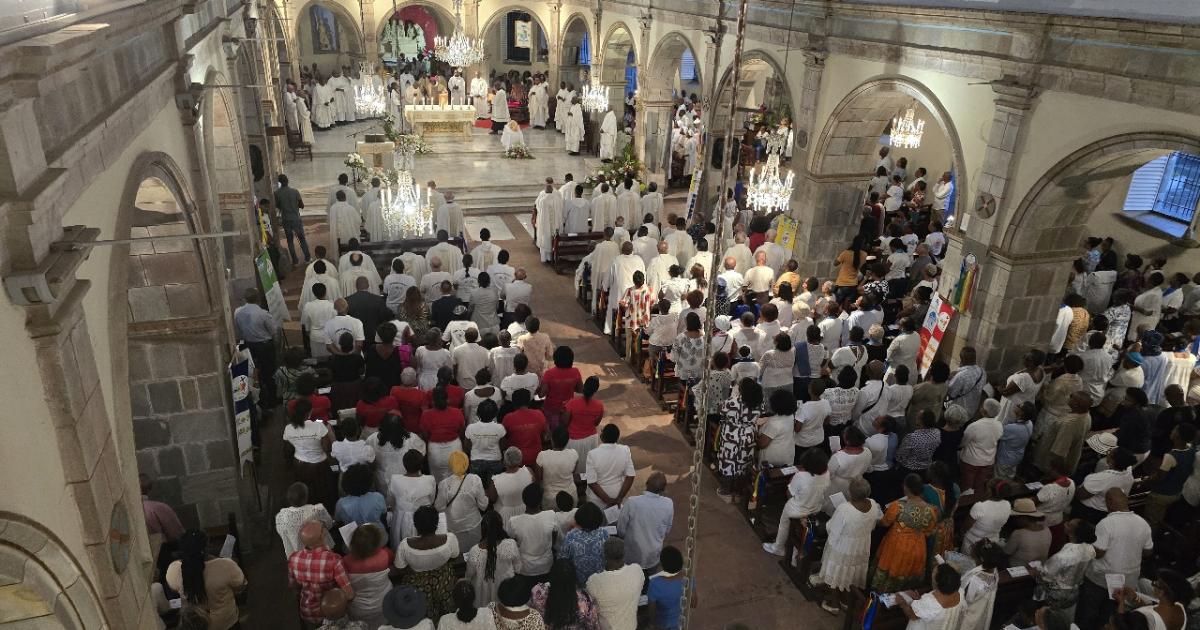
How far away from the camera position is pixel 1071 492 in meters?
6.59

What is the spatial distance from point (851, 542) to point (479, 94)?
1966cm

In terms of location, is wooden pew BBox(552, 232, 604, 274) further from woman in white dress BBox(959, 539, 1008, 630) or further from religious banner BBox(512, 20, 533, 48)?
religious banner BBox(512, 20, 533, 48)

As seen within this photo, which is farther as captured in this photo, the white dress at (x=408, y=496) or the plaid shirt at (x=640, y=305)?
the plaid shirt at (x=640, y=305)

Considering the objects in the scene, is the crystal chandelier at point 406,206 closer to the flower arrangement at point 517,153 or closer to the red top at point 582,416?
the red top at point 582,416

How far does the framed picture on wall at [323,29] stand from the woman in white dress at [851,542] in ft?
83.7

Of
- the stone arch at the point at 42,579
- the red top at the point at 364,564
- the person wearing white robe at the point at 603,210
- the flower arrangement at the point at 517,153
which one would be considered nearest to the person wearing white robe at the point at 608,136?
the flower arrangement at the point at 517,153

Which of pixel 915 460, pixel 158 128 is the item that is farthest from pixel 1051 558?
pixel 158 128

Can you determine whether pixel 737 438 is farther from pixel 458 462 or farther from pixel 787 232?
pixel 787 232

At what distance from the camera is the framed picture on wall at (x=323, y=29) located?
26.1 meters

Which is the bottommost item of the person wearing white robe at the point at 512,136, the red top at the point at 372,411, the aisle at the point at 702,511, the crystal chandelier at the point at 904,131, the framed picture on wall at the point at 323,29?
the aisle at the point at 702,511

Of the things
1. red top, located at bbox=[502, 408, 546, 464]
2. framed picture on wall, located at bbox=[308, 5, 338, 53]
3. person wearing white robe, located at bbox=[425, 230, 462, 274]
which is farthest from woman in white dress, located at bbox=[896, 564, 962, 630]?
framed picture on wall, located at bbox=[308, 5, 338, 53]

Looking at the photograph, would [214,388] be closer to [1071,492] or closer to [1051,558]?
[1051,558]

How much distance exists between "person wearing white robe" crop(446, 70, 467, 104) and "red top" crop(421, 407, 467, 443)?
727 inches

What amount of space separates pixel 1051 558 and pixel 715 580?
271 cm
